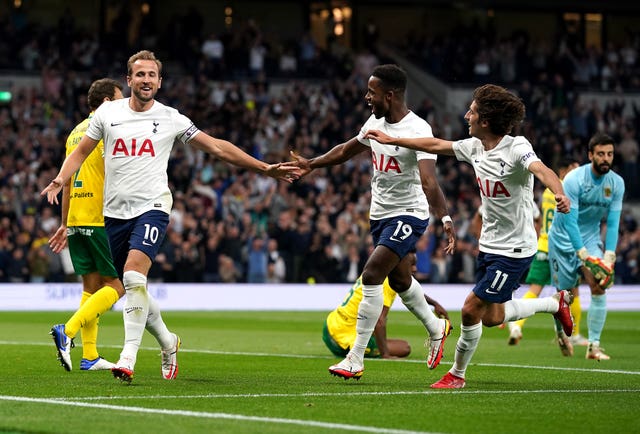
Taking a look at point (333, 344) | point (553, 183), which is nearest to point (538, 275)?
point (333, 344)

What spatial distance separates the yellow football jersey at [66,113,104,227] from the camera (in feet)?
40.3

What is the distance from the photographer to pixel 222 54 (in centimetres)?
3825

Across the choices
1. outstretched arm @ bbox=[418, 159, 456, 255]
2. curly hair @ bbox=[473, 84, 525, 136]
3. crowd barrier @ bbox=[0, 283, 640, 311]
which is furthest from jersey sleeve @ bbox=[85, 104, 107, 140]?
crowd barrier @ bbox=[0, 283, 640, 311]

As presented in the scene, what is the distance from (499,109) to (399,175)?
1.40 m

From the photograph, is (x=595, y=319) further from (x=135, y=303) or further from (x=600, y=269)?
(x=135, y=303)

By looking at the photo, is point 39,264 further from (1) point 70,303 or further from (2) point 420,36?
(2) point 420,36

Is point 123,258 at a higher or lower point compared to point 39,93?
lower

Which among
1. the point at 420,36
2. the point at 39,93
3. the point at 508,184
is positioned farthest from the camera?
the point at 420,36

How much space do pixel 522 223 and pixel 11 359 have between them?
580 cm

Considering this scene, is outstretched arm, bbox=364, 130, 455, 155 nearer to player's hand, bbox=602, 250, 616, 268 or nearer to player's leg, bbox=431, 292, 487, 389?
player's leg, bbox=431, 292, 487, 389

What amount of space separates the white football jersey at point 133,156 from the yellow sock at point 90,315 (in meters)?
1.11

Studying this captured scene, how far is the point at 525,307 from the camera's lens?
11484mm

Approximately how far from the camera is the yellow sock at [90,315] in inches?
453

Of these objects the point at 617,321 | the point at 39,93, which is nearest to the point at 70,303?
the point at 39,93
